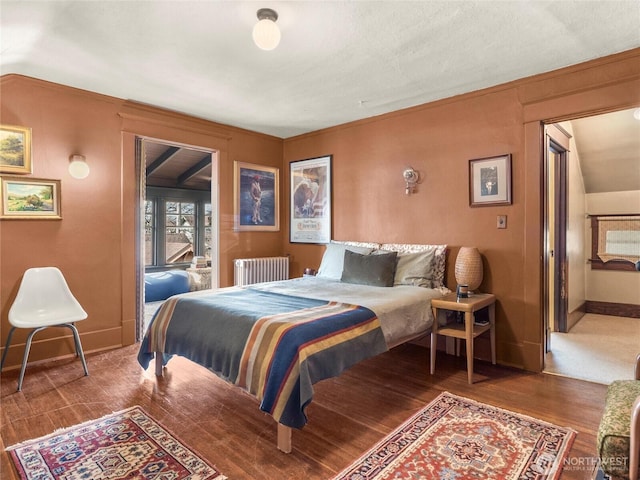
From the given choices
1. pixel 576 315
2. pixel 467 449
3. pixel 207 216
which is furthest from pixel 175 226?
pixel 576 315

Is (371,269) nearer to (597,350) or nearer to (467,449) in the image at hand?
(467,449)

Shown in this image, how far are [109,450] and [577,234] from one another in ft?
17.8

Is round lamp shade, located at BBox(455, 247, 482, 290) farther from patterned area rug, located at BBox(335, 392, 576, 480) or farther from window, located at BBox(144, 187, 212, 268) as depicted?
window, located at BBox(144, 187, 212, 268)

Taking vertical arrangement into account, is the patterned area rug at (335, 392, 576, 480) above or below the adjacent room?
below

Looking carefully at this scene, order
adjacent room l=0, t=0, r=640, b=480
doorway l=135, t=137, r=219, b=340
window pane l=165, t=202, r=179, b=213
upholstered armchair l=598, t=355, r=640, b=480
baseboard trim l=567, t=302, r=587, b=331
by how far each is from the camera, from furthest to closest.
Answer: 1. window pane l=165, t=202, r=179, b=213
2. doorway l=135, t=137, r=219, b=340
3. baseboard trim l=567, t=302, r=587, b=331
4. adjacent room l=0, t=0, r=640, b=480
5. upholstered armchair l=598, t=355, r=640, b=480

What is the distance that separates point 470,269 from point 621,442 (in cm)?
199

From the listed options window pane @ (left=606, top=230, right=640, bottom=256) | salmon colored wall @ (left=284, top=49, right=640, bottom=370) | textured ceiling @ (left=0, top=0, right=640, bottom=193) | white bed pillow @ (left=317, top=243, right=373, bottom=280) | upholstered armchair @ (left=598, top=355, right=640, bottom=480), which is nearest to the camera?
upholstered armchair @ (left=598, top=355, right=640, bottom=480)

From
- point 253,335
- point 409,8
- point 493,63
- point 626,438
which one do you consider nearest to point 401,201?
point 493,63

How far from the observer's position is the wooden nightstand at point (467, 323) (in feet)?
9.16

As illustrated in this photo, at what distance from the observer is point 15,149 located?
9.95 ft

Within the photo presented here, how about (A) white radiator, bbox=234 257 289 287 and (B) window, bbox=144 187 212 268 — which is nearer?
(A) white radiator, bbox=234 257 289 287

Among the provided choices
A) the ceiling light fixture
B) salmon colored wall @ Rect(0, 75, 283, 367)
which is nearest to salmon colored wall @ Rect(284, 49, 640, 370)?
the ceiling light fixture

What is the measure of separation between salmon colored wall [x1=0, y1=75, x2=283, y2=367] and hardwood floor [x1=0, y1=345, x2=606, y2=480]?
0.42 metres

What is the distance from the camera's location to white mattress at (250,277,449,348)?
264 cm
